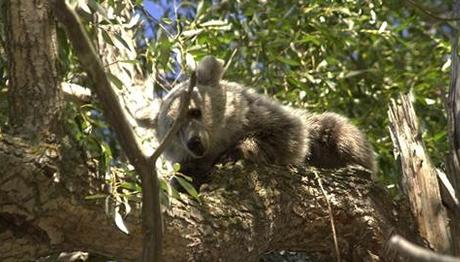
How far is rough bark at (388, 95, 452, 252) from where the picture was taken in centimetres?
441

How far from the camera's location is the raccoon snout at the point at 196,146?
17.3 feet

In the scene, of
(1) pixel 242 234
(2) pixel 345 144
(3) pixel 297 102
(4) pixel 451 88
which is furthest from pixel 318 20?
(1) pixel 242 234

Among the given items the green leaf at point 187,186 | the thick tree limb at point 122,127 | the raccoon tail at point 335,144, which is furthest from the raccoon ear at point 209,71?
the thick tree limb at point 122,127

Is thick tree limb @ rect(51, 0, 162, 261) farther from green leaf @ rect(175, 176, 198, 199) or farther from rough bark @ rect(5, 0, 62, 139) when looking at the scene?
rough bark @ rect(5, 0, 62, 139)

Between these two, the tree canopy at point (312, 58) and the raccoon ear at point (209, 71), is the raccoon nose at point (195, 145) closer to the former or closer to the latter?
the tree canopy at point (312, 58)

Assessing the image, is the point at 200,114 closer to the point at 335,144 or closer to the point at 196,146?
the point at 196,146

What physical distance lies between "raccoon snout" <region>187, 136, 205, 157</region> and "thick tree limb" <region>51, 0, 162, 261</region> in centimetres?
237

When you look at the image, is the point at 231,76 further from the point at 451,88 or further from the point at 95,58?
the point at 95,58

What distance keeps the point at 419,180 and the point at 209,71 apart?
181 centimetres

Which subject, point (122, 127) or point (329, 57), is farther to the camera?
point (329, 57)

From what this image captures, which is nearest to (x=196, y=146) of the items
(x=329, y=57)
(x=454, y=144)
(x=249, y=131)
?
(x=249, y=131)

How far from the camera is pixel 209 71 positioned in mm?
5715

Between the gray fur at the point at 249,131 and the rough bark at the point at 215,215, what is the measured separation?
3.24 feet

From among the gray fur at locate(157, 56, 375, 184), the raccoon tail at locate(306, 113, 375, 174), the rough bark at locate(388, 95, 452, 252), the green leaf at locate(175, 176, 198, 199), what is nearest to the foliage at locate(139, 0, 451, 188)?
the gray fur at locate(157, 56, 375, 184)
